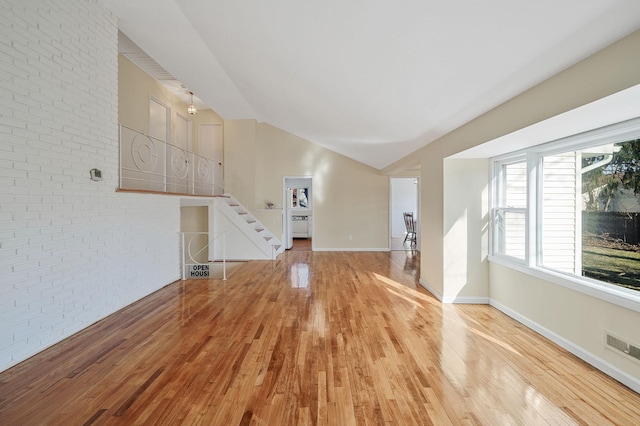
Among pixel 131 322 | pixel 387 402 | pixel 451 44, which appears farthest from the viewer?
pixel 131 322

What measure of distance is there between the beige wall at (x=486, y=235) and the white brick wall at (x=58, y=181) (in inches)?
166

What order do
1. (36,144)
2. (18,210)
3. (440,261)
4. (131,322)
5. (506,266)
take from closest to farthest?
(18,210) < (36,144) < (131,322) < (506,266) < (440,261)

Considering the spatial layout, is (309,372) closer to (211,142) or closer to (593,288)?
(593,288)

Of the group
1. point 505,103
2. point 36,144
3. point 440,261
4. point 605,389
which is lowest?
point 605,389

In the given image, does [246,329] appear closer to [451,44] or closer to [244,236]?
[451,44]

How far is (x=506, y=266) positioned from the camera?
368 centimetres

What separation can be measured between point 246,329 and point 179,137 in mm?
6121

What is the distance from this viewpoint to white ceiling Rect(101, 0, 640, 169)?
5.67ft

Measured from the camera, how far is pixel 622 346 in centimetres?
226

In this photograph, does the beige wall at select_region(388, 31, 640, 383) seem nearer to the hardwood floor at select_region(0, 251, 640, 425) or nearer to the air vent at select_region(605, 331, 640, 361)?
the air vent at select_region(605, 331, 640, 361)

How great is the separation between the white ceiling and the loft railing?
1571 mm

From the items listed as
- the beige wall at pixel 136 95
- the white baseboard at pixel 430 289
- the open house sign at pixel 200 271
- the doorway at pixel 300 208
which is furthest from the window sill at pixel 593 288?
the doorway at pixel 300 208

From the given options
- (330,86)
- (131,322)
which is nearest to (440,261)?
(330,86)

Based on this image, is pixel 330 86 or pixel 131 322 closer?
pixel 131 322
